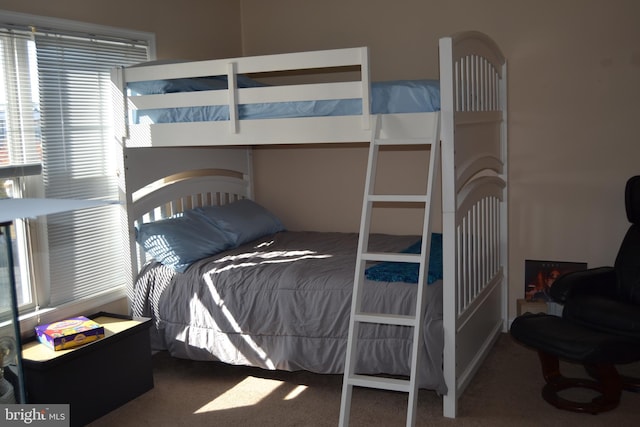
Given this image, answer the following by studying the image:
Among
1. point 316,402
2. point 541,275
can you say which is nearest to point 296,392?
point 316,402

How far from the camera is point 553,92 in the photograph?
4.16 metres

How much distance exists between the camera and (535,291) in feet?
14.2

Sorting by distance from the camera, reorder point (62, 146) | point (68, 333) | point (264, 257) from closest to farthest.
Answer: point (68, 333), point (62, 146), point (264, 257)

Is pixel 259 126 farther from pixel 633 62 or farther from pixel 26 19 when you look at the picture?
pixel 633 62

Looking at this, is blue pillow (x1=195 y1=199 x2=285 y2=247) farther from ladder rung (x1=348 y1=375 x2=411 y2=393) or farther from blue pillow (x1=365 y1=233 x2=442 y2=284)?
ladder rung (x1=348 y1=375 x2=411 y2=393)

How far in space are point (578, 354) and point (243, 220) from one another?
7.30 ft

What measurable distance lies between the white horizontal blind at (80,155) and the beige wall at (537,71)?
9.9 inches

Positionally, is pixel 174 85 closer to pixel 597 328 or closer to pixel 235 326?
pixel 235 326

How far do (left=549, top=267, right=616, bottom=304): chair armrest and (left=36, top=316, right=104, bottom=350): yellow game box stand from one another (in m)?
2.34

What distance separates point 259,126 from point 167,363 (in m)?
1.54

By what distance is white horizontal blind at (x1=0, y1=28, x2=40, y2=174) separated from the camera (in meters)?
3.19

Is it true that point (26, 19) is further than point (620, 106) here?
No

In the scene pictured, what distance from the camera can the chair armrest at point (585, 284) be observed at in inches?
139

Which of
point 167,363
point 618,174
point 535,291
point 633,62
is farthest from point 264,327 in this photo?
point 633,62
